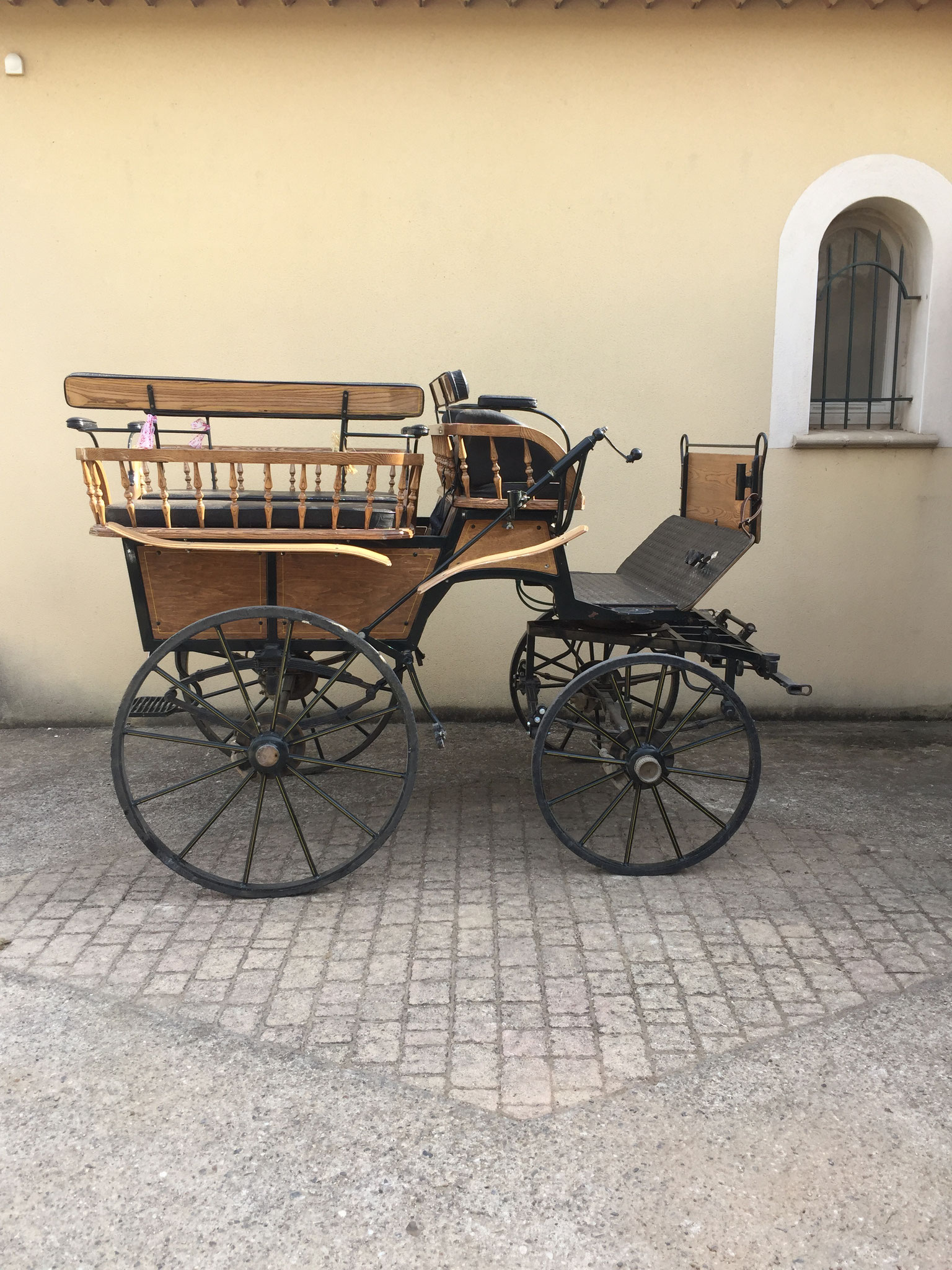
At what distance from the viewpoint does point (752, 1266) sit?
2109 mm

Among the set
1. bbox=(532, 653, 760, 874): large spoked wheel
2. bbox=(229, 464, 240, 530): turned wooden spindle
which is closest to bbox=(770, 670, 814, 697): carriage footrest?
bbox=(532, 653, 760, 874): large spoked wheel

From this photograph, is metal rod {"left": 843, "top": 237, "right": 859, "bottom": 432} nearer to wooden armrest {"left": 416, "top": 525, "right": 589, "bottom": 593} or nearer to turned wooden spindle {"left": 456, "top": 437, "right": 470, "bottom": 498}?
wooden armrest {"left": 416, "top": 525, "right": 589, "bottom": 593}

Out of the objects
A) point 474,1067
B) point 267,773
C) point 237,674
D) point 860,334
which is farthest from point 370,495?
point 860,334

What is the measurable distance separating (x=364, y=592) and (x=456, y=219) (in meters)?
2.64

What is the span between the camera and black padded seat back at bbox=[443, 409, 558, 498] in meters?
3.62

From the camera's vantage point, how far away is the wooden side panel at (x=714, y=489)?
158 inches

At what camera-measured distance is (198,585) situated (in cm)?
361

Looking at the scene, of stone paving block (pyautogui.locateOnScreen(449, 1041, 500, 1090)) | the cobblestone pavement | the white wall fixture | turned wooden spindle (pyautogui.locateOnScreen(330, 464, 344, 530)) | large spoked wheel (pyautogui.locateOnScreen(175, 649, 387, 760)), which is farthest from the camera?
the white wall fixture

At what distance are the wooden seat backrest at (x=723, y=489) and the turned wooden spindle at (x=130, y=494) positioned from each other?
2.20 m

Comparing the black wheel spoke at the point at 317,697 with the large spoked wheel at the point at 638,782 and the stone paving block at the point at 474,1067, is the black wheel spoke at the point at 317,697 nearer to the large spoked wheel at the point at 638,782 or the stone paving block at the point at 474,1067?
the large spoked wheel at the point at 638,782

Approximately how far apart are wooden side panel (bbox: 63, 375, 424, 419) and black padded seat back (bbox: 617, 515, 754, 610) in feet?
4.22

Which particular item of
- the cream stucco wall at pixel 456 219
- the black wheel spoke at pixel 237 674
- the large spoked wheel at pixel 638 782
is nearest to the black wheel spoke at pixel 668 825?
the large spoked wheel at pixel 638 782

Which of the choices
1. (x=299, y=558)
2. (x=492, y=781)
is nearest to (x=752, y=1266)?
(x=299, y=558)

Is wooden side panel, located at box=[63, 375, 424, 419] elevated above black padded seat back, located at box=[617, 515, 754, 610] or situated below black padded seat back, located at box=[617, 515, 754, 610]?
above
